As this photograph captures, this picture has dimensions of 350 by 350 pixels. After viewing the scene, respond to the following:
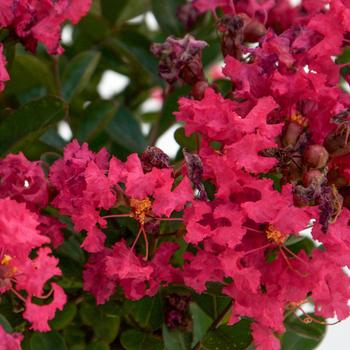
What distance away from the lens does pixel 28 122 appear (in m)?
1.07

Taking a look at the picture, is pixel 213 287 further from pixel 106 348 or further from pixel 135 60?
pixel 135 60

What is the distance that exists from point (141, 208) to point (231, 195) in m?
0.09

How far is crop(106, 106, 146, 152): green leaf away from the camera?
1250mm

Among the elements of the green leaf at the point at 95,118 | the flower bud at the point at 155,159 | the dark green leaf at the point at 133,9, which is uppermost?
the flower bud at the point at 155,159

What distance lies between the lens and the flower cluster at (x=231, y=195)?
2.79ft

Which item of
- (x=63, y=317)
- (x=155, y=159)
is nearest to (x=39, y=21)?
(x=155, y=159)

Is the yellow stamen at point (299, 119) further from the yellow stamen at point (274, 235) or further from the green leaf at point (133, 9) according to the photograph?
the green leaf at point (133, 9)

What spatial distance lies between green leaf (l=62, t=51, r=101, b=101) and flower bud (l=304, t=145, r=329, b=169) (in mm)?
431

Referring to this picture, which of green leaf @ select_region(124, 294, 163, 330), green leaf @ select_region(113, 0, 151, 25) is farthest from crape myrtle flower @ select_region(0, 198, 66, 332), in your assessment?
green leaf @ select_region(113, 0, 151, 25)

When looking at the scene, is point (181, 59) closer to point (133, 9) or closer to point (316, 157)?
point (316, 157)

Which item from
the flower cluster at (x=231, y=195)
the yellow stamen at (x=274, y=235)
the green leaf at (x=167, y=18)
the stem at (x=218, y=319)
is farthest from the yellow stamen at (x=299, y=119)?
the green leaf at (x=167, y=18)

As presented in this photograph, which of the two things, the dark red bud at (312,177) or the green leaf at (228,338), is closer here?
the dark red bud at (312,177)

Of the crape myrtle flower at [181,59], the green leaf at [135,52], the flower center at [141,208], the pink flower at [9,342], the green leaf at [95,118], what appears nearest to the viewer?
the pink flower at [9,342]

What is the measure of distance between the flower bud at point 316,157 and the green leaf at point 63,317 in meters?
0.36
